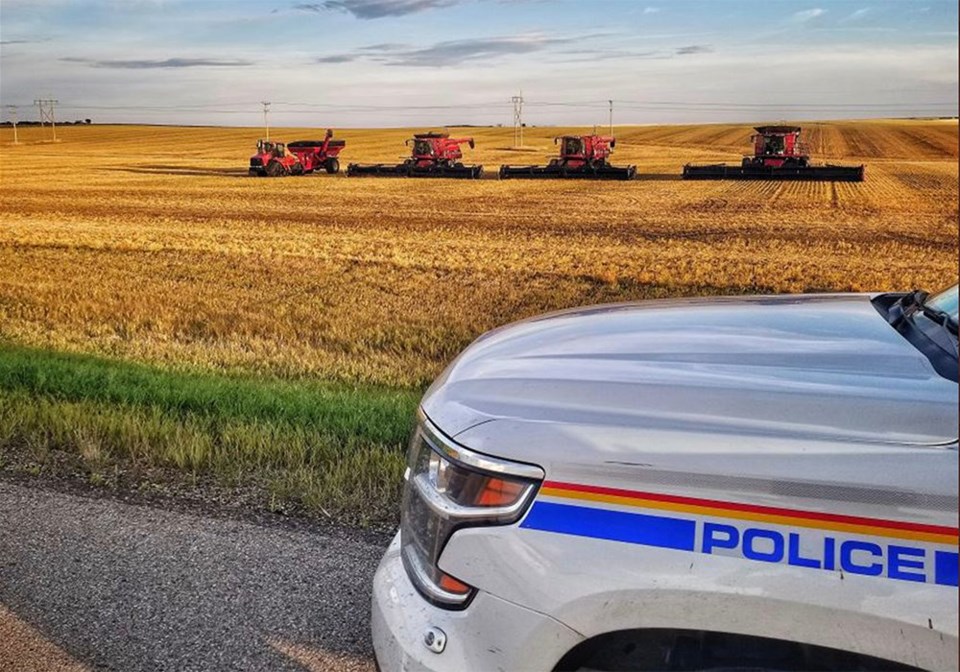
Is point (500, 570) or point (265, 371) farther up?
point (500, 570)

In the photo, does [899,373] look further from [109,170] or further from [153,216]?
[109,170]

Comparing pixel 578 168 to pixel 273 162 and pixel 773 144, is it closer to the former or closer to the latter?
pixel 773 144

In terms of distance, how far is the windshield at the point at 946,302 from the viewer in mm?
2284

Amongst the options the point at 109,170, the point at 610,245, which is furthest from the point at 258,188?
the point at 610,245

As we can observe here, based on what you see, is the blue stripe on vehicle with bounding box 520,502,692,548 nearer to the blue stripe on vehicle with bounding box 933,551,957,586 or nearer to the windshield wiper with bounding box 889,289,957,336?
the blue stripe on vehicle with bounding box 933,551,957,586

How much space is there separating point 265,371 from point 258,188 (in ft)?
93.9

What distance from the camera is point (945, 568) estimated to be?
5.01 ft

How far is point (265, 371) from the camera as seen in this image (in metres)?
8.61

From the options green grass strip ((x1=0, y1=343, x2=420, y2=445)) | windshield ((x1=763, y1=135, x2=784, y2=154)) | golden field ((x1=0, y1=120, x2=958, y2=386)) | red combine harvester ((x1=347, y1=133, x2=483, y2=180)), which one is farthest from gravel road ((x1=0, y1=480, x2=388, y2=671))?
windshield ((x1=763, y1=135, x2=784, y2=154))

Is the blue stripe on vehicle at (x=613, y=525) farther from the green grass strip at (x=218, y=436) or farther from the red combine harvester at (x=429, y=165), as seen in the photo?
the red combine harvester at (x=429, y=165)

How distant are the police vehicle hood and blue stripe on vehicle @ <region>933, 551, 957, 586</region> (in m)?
0.19

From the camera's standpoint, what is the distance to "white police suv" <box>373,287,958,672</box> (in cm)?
156

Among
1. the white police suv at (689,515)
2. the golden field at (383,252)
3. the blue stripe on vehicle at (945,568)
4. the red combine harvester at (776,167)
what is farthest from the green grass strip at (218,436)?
the red combine harvester at (776,167)

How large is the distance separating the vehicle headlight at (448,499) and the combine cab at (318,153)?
41.7 meters
